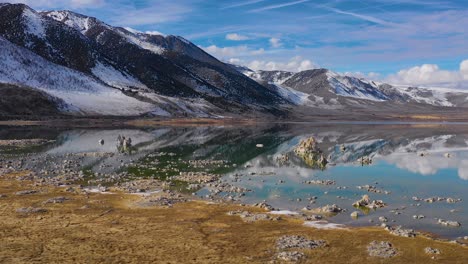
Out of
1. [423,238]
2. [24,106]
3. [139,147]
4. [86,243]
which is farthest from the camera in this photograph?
[24,106]

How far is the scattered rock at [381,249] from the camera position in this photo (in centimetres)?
2617

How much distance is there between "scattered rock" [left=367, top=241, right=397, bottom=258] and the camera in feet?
85.8

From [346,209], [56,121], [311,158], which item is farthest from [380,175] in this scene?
[56,121]

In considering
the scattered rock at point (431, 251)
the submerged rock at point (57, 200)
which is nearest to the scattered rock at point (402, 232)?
the scattered rock at point (431, 251)

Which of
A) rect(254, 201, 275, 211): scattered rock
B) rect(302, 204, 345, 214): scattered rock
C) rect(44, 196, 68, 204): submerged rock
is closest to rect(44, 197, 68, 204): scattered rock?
rect(44, 196, 68, 204): submerged rock

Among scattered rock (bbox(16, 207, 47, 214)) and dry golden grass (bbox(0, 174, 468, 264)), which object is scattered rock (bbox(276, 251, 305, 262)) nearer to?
dry golden grass (bbox(0, 174, 468, 264))

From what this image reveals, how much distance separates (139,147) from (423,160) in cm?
5085

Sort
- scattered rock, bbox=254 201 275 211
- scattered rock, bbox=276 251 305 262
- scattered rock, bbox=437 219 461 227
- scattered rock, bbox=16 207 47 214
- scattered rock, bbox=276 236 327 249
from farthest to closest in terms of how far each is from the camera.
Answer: scattered rock, bbox=254 201 275 211 < scattered rock, bbox=16 207 47 214 < scattered rock, bbox=437 219 461 227 < scattered rock, bbox=276 236 327 249 < scattered rock, bbox=276 251 305 262

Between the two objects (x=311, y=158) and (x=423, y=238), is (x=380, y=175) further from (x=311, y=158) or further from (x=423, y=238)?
(x=423, y=238)

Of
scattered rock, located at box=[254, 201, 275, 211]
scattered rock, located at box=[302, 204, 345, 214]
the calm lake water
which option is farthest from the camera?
the calm lake water

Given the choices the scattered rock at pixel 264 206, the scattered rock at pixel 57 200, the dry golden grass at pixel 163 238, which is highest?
the scattered rock at pixel 57 200

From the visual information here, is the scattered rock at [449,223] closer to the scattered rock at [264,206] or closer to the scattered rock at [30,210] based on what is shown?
the scattered rock at [264,206]

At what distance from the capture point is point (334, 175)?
59844 mm

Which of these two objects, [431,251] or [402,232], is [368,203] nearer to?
[402,232]
